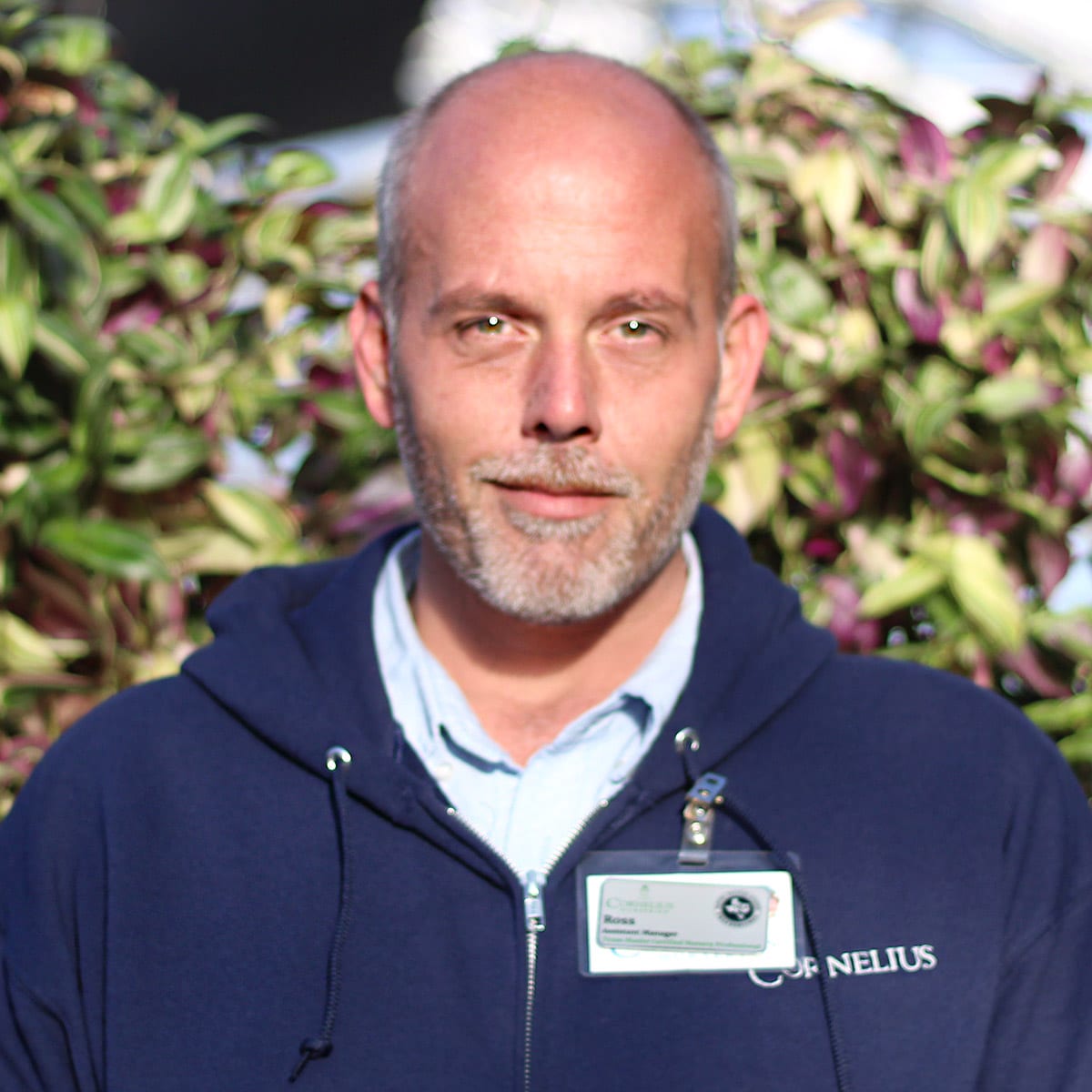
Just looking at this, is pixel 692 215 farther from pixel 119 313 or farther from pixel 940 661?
pixel 119 313

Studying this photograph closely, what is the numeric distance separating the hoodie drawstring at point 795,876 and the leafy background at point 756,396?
448 millimetres

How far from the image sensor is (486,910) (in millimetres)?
1407

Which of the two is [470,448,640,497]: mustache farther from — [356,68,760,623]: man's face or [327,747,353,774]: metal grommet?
[327,747,353,774]: metal grommet

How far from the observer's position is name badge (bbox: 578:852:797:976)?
4.60 feet

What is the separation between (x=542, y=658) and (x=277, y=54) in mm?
5565

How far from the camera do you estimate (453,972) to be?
4.57 ft

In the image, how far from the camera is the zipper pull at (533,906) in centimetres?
139

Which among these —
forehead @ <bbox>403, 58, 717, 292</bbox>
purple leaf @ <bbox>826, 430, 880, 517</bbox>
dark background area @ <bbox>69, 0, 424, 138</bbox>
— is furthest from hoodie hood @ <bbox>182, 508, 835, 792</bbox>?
dark background area @ <bbox>69, 0, 424, 138</bbox>

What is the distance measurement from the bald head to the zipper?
589mm

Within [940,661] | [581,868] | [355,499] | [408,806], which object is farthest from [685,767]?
[355,499]

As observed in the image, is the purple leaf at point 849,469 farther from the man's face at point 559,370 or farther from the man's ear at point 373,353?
the man's ear at point 373,353

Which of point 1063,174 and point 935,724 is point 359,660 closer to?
point 935,724

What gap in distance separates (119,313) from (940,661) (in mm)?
1182

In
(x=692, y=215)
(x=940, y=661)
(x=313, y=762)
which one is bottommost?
(x=940, y=661)
